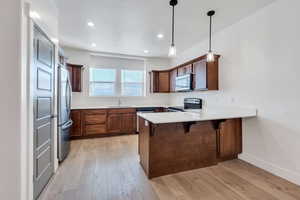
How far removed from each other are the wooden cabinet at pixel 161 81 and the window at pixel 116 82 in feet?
1.73

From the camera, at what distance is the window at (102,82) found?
5295mm

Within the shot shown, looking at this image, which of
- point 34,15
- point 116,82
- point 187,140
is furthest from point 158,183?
point 116,82

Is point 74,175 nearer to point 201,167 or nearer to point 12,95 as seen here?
point 12,95

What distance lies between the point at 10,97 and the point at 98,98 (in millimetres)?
3920

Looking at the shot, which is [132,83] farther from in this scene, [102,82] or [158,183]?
[158,183]

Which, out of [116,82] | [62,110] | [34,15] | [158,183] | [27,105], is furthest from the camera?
[116,82]

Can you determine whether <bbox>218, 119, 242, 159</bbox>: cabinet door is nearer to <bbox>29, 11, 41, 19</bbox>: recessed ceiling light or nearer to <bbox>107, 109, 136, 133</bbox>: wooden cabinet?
<bbox>107, 109, 136, 133</bbox>: wooden cabinet

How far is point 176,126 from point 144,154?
0.74 meters

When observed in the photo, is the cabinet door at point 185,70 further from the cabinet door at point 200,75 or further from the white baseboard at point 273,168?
the white baseboard at point 273,168

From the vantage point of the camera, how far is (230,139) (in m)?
3.01

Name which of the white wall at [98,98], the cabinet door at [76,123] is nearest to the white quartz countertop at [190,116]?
the cabinet door at [76,123]

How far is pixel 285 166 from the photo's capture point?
7.70ft

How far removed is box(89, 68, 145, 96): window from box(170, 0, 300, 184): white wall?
129 inches

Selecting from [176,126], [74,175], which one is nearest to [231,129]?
[176,126]
